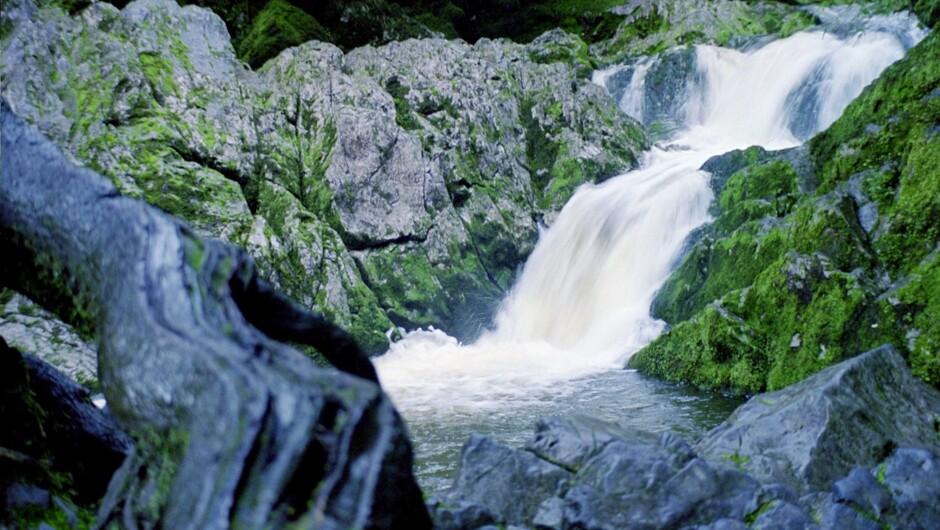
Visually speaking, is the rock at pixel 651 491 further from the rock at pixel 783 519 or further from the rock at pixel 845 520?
the rock at pixel 845 520

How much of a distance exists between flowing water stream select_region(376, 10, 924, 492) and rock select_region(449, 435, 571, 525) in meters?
2.06

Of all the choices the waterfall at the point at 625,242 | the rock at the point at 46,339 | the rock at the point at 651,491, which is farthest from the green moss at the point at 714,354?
the rock at the point at 46,339

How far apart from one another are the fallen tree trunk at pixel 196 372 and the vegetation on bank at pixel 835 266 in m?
8.67

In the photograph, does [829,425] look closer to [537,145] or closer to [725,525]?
[725,525]

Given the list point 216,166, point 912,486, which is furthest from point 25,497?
point 216,166

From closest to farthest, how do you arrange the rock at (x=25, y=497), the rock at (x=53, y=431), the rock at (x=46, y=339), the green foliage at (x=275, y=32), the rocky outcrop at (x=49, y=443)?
the rock at (x=25, y=497)
the rocky outcrop at (x=49, y=443)
the rock at (x=53, y=431)
the rock at (x=46, y=339)
the green foliage at (x=275, y=32)

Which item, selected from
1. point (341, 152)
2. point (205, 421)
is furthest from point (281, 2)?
point (205, 421)

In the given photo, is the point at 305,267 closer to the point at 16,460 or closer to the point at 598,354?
the point at 598,354

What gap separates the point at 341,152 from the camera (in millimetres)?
16797

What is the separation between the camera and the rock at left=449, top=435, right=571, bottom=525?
4.77m

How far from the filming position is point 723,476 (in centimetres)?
478

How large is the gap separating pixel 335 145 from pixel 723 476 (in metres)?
14.4

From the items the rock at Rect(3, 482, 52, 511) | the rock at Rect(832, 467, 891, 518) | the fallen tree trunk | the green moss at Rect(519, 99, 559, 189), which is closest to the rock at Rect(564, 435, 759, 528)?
the rock at Rect(832, 467, 891, 518)

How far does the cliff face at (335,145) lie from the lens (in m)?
13.9
